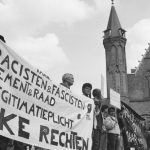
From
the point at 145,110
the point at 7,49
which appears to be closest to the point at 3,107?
the point at 7,49

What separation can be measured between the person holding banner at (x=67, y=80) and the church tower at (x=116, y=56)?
2997 centimetres

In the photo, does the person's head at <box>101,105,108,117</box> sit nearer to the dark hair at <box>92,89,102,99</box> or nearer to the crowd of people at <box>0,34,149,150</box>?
the crowd of people at <box>0,34,149,150</box>

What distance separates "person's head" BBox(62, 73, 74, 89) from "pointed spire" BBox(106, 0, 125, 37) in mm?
33367

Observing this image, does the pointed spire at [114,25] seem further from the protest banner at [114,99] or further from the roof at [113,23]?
the protest banner at [114,99]

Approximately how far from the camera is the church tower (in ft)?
120

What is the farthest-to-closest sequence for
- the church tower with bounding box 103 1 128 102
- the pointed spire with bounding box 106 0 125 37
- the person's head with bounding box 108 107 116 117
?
1. the pointed spire with bounding box 106 0 125 37
2. the church tower with bounding box 103 1 128 102
3. the person's head with bounding box 108 107 116 117

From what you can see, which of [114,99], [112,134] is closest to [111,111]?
[114,99]

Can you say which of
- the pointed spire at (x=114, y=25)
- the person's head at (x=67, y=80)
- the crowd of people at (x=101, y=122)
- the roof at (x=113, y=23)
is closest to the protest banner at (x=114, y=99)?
the crowd of people at (x=101, y=122)

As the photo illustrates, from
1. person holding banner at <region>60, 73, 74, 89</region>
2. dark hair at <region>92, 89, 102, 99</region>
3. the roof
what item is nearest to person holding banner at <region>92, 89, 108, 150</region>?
dark hair at <region>92, 89, 102, 99</region>

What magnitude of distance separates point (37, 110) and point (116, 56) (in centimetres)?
3328

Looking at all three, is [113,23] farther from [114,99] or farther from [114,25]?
[114,99]

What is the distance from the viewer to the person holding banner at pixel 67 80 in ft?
19.8

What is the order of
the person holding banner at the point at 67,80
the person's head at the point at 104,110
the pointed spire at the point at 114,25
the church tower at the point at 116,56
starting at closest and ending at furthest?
the person holding banner at the point at 67,80 < the person's head at the point at 104,110 < the church tower at the point at 116,56 < the pointed spire at the point at 114,25

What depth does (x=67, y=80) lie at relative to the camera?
6043 millimetres
